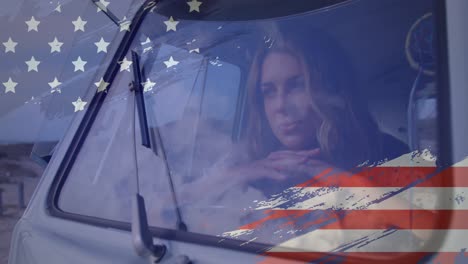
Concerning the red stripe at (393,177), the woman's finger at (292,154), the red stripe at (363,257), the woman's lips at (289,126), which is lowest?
the red stripe at (363,257)

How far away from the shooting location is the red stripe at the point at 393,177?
784 mm

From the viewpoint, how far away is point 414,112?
92 cm

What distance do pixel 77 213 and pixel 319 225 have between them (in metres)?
0.77

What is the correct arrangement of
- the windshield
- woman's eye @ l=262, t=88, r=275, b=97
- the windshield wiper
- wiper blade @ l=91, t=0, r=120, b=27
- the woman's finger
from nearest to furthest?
1. the windshield
2. the woman's finger
3. woman's eye @ l=262, t=88, r=275, b=97
4. the windshield wiper
5. wiper blade @ l=91, t=0, r=120, b=27

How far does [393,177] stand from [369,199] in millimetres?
63

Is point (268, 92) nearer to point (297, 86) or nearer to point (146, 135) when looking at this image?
point (297, 86)

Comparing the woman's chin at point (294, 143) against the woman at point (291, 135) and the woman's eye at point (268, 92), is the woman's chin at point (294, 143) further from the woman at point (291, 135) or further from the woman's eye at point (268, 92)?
the woman's eye at point (268, 92)

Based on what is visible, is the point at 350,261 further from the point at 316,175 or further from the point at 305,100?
the point at 305,100

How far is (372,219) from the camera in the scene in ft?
2.87

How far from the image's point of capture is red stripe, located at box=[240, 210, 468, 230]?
30.9 inches

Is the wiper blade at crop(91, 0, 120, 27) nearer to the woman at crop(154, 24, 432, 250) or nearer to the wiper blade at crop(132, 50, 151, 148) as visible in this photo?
the wiper blade at crop(132, 50, 151, 148)

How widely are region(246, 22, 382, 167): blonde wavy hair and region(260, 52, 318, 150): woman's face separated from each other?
0.01m
